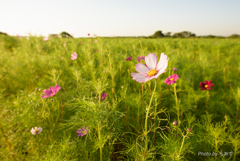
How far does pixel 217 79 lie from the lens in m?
2.17

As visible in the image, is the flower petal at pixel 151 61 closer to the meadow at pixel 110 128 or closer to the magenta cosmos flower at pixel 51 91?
the meadow at pixel 110 128

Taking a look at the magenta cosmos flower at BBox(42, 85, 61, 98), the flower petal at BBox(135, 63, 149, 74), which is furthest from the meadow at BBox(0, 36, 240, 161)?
the flower petal at BBox(135, 63, 149, 74)

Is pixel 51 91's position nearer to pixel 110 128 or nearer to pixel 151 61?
pixel 110 128

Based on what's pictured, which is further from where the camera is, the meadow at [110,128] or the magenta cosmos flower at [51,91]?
the magenta cosmos flower at [51,91]

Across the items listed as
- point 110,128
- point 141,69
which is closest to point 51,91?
point 110,128

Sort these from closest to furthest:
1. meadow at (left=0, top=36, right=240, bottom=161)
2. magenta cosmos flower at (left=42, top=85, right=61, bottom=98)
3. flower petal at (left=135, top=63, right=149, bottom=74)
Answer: flower petal at (left=135, top=63, right=149, bottom=74), meadow at (left=0, top=36, right=240, bottom=161), magenta cosmos flower at (left=42, top=85, right=61, bottom=98)

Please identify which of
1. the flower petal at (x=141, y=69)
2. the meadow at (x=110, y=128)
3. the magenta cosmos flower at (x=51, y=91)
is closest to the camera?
the flower petal at (x=141, y=69)

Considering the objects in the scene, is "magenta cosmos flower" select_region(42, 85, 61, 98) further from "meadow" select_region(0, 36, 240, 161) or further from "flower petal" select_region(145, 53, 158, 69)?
"flower petal" select_region(145, 53, 158, 69)

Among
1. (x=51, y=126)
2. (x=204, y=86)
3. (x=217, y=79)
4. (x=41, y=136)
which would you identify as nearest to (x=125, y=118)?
(x=51, y=126)

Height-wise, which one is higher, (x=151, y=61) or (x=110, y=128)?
(x=151, y=61)

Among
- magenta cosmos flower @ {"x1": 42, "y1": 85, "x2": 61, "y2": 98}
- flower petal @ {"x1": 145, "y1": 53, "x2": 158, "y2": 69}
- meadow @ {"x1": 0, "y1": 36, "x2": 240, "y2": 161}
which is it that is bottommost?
meadow @ {"x1": 0, "y1": 36, "x2": 240, "y2": 161}

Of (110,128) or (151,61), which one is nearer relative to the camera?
(151,61)

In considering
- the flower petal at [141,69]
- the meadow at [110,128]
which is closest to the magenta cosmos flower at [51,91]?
the meadow at [110,128]

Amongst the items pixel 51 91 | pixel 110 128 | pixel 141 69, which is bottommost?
pixel 110 128
